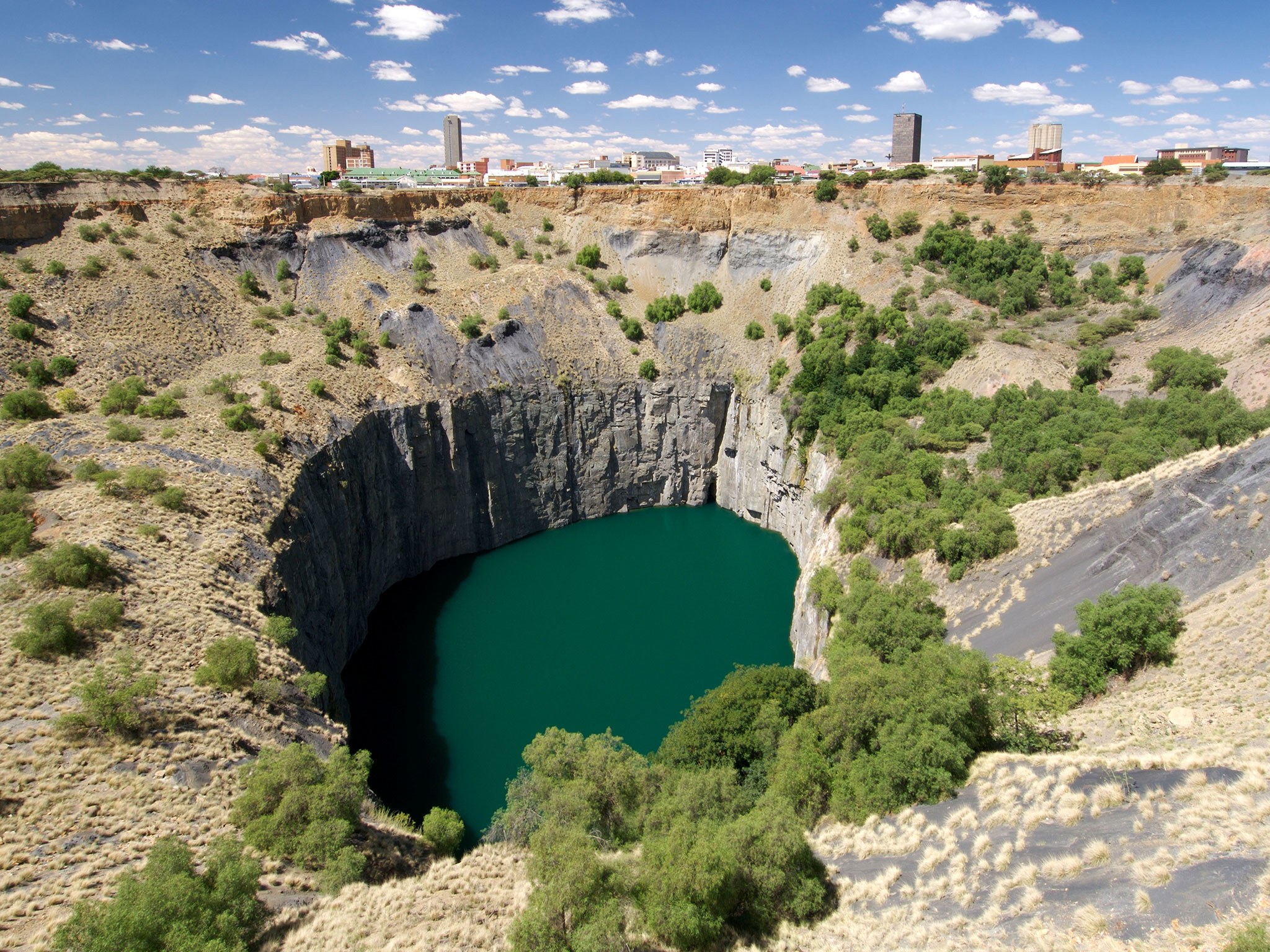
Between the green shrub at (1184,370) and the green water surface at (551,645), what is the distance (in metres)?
20.5

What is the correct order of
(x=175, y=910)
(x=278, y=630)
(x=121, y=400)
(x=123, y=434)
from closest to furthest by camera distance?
(x=175, y=910) → (x=278, y=630) → (x=123, y=434) → (x=121, y=400)

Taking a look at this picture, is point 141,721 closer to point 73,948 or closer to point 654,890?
point 73,948

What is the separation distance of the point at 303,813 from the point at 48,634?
28.1 feet

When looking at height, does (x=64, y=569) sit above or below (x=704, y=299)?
below

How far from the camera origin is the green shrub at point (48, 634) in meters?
Result: 19.4

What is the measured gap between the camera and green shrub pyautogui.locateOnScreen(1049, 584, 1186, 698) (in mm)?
20766

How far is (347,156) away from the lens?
303 ft

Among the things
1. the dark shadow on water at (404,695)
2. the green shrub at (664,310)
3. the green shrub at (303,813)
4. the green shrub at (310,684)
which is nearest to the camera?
the green shrub at (303,813)

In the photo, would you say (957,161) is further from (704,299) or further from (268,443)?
(268,443)

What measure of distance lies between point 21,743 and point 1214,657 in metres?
29.0

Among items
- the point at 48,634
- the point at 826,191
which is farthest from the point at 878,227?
the point at 48,634

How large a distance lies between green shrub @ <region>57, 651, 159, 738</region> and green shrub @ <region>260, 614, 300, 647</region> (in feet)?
12.8

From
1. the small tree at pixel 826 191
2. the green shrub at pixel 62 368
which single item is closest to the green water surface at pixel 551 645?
the green shrub at pixel 62 368

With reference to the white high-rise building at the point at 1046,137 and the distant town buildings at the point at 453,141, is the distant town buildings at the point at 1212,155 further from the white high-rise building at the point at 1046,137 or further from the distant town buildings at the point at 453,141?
the distant town buildings at the point at 453,141
